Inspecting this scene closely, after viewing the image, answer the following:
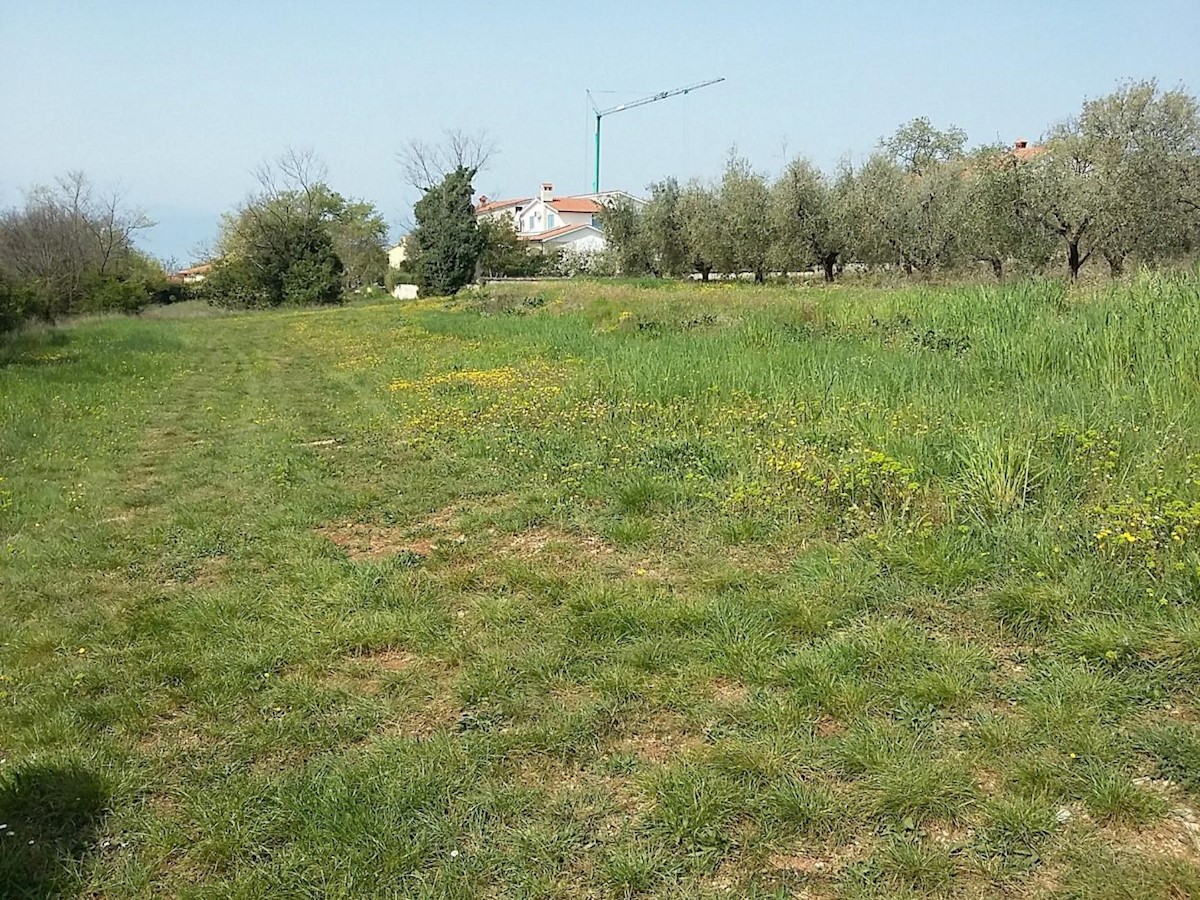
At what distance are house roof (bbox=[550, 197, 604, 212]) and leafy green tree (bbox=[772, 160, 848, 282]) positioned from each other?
5030cm

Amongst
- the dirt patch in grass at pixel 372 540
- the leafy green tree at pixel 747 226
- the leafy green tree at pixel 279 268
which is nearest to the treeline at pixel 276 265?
the leafy green tree at pixel 279 268

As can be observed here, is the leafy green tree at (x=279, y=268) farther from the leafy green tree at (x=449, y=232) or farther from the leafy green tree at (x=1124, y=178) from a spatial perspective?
the leafy green tree at (x=1124, y=178)

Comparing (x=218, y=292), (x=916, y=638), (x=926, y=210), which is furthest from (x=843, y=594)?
(x=218, y=292)

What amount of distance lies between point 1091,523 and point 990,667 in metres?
1.48

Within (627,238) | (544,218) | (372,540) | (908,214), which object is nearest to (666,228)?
(627,238)

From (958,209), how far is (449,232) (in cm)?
2447

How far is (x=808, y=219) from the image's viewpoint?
34125mm

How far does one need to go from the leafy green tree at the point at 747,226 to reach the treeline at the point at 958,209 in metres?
0.07

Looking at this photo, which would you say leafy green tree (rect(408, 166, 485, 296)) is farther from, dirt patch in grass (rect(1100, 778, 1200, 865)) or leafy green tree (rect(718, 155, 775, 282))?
dirt patch in grass (rect(1100, 778, 1200, 865))

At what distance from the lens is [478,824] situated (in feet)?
8.61

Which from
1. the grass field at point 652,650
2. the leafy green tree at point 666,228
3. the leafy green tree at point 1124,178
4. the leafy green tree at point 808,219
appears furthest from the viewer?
the leafy green tree at point 666,228

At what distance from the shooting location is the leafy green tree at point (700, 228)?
39188mm

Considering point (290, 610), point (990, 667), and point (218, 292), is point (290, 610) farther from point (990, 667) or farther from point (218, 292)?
point (218, 292)

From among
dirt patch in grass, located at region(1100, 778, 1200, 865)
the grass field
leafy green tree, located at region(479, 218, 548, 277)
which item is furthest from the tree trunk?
leafy green tree, located at region(479, 218, 548, 277)
